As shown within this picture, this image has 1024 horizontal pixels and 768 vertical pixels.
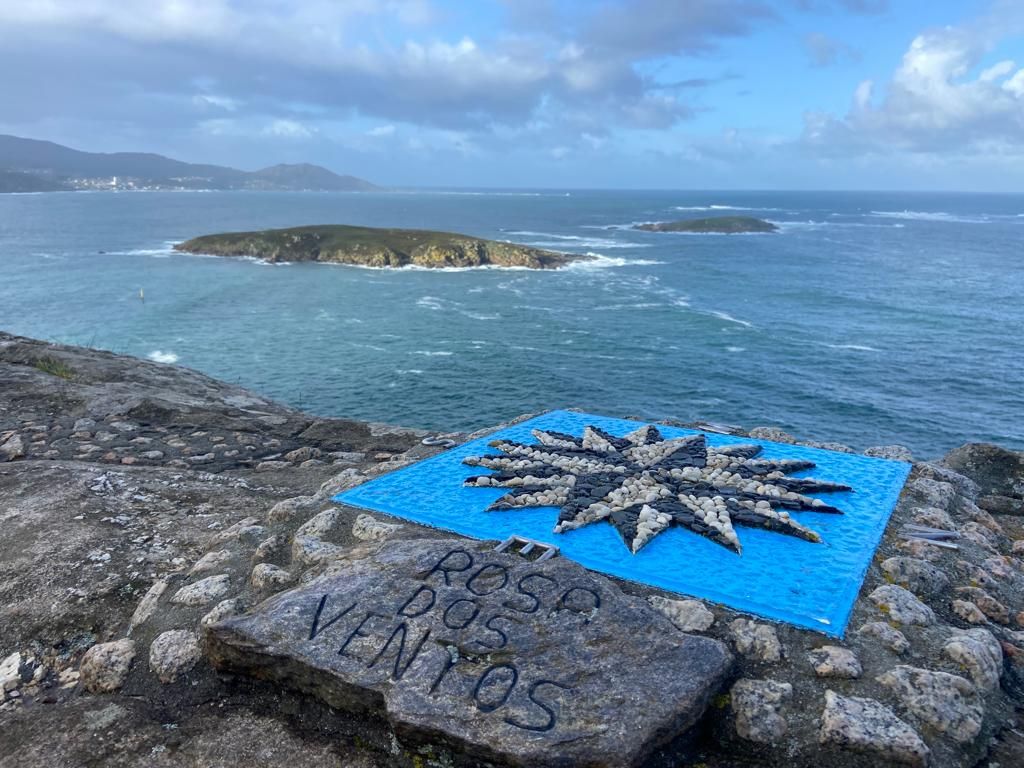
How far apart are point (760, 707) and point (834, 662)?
4.10 ft

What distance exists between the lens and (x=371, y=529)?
11.6 metres

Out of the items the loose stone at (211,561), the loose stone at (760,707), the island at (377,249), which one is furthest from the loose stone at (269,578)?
the island at (377,249)

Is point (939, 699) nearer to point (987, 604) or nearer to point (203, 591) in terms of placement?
point (987, 604)

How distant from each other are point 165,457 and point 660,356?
37.6 m

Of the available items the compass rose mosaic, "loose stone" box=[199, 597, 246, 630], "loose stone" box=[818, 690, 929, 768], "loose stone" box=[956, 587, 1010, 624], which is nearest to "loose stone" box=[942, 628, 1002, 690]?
"loose stone" box=[956, 587, 1010, 624]

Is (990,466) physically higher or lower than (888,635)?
lower

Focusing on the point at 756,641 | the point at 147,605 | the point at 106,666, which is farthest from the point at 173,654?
the point at 756,641

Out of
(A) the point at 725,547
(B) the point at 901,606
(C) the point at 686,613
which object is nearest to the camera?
(C) the point at 686,613

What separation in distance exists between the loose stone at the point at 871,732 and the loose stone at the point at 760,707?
43 cm

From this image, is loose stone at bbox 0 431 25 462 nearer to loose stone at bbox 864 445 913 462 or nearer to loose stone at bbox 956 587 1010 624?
loose stone at bbox 956 587 1010 624

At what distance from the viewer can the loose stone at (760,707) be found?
7.49 metres

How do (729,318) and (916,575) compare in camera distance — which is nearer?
(916,575)

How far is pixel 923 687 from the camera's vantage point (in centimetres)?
786

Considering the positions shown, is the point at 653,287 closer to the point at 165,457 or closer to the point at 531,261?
the point at 531,261
